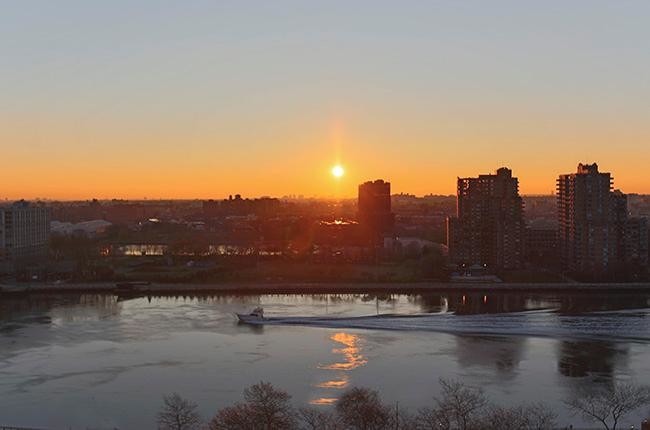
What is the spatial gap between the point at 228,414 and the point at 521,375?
3.53 metres

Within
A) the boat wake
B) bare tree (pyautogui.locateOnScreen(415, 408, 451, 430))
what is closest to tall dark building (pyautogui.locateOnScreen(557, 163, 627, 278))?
the boat wake

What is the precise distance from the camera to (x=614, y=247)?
16.5 meters

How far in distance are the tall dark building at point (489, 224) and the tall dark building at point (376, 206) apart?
8963mm

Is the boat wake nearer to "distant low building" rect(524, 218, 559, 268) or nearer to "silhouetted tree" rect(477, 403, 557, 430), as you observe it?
"silhouetted tree" rect(477, 403, 557, 430)

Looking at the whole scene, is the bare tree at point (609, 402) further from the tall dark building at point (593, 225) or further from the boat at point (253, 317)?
the tall dark building at point (593, 225)

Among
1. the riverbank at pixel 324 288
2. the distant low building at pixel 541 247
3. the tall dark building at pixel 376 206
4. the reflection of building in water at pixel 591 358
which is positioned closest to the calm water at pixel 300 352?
the reflection of building in water at pixel 591 358

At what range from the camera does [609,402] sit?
648 centimetres

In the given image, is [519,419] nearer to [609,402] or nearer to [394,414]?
[394,414]

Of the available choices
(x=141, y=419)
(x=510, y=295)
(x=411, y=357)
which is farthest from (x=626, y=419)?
(x=510, y=295)

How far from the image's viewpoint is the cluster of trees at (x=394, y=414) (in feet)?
17.5

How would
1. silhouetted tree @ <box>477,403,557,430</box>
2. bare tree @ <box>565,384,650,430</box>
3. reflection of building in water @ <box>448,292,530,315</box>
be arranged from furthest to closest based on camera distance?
reflection of building in water @ <box>448,292,530,315</box> < bare tree @ <box>565,384,650,430</box> < silhouetted tree @ <box>477,403,557,430</box>

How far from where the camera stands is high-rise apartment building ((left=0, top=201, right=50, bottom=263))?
18.7 meters

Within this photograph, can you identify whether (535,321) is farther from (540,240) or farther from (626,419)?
(540,240)

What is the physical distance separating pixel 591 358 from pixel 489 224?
897 centimetres
